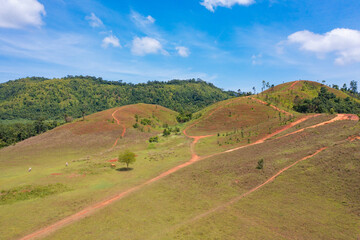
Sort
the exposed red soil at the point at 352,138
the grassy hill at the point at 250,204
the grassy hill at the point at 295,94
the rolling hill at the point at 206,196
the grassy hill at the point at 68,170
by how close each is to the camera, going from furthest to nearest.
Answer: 1. the grassy hill at the point at 295,94
2. the exposed red soil at the point at 352,138
3. the grassy hill at the point at 68,170
4. the rolling hill at the point at 206,196
5. the grassy hill at the point at 250,204

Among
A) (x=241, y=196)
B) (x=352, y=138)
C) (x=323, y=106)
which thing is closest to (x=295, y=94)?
(x=323, y=106)

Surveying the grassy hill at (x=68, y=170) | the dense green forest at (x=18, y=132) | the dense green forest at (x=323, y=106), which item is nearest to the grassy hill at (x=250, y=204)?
the grassy hill at (x=68, y=170)

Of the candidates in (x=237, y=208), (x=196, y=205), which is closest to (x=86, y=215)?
(x=196, y=205)

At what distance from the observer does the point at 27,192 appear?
26.9m

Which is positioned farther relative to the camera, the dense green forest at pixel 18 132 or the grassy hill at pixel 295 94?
the grassy hill at pixel 295 94

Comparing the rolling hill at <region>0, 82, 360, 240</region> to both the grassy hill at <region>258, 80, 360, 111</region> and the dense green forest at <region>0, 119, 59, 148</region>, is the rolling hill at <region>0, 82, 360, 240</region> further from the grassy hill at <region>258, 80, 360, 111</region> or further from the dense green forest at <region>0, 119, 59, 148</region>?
the dense green forest at <region>0, 119, 59, 148</region>

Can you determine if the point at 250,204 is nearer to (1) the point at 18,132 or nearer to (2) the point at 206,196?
(2) the point at 206,196

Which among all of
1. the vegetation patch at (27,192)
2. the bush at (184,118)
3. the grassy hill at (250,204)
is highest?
the bush at (184,118)

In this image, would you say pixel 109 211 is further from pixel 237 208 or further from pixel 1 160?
pixel 1 160

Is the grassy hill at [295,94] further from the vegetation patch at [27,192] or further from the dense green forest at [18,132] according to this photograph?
the dense green forest at [18,132]

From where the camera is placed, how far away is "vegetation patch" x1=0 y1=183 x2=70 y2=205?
2550 centimetres

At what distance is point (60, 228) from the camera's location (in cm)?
1903

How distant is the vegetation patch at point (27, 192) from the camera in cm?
2550

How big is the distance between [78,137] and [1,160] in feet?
73.5
